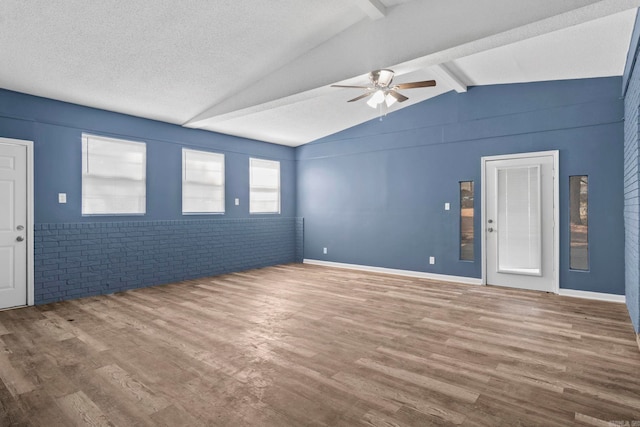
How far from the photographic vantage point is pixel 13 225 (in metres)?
4.65

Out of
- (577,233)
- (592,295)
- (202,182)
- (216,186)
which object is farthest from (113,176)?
(592,295)

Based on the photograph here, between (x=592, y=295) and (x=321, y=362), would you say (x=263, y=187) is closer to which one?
(x=321, y=362)

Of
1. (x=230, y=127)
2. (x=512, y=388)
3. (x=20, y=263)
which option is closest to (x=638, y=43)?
(x=512, y=388)

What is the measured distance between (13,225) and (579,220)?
7.70m

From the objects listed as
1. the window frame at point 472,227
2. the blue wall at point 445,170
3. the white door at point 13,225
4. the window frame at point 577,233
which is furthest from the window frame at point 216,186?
the window frame at point 577,233

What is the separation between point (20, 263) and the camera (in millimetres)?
4695

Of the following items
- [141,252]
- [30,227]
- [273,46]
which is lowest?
[141,252]

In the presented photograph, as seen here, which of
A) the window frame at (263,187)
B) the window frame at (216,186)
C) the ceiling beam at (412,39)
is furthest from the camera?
the window frame at (263,187)

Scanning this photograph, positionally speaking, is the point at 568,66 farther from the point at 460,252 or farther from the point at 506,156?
the point at 460,252

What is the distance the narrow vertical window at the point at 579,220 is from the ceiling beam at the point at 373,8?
3694 mm

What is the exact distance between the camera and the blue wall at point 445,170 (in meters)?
4.92

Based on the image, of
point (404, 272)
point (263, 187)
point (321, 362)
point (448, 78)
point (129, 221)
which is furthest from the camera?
point (263, 187)

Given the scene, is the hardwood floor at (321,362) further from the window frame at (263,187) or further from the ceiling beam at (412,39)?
the window frame at (263,187)

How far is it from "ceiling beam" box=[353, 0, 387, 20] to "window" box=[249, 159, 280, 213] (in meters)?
4.68
